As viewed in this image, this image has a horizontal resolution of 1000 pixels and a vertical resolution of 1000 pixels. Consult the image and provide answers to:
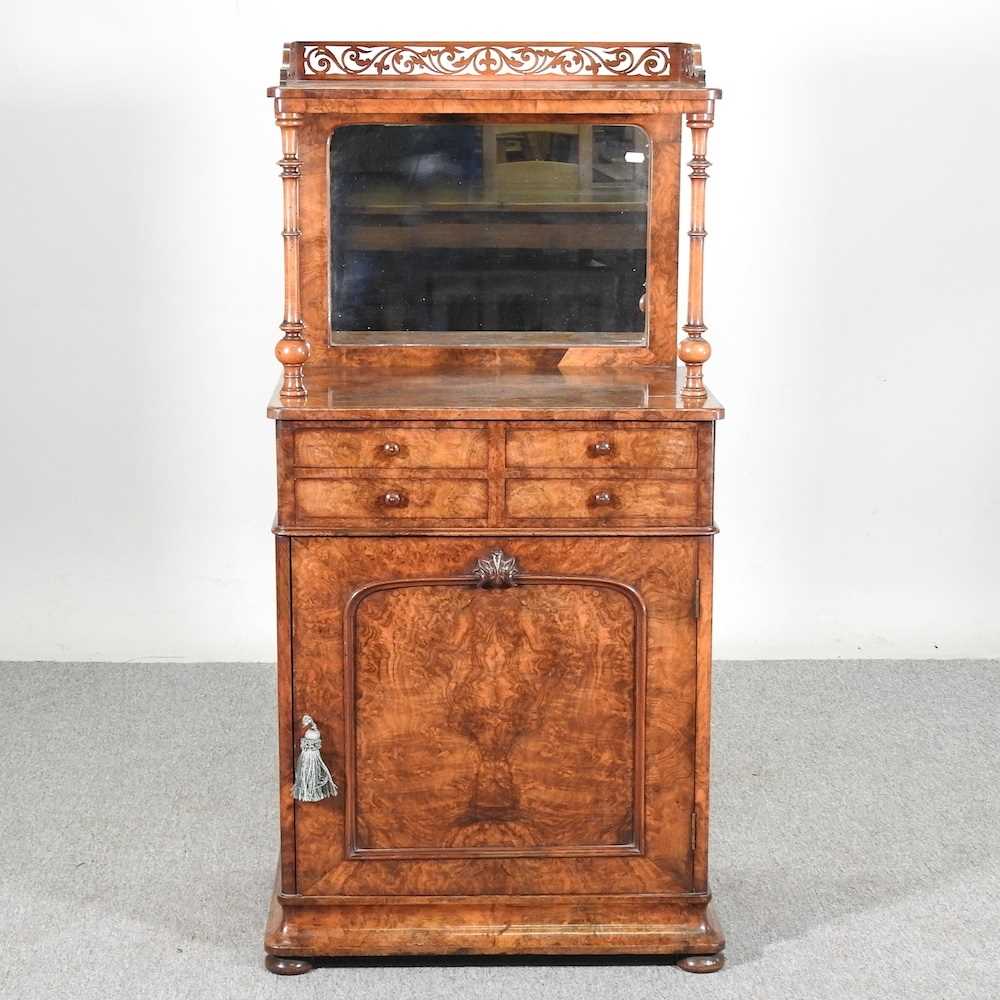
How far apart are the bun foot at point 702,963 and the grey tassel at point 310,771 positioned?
725mm

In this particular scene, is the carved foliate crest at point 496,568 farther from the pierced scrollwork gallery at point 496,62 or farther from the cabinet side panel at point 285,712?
the pierced scrollwork gallery at point 496,62

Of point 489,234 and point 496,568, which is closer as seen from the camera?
point 496,568

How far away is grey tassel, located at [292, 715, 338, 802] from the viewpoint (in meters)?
2.99

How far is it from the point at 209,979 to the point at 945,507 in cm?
263

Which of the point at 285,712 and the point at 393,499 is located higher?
the point at 393,499

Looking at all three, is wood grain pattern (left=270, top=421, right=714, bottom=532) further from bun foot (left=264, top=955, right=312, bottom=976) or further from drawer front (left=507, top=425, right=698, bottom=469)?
bun foot (left=264, top=955, right=312, bottom=976)

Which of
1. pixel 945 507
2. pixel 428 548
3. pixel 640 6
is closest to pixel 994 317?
pixel 945 507

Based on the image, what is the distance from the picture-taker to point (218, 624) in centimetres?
475

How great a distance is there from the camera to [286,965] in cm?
306

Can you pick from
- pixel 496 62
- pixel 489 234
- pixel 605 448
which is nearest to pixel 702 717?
A: pixel 605 448

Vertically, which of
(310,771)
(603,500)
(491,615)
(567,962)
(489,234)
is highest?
(489,234)

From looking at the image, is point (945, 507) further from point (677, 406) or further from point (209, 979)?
point (209, 979)

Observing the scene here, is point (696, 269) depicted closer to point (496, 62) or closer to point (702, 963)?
point (496, 62)

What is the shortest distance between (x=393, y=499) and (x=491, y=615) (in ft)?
0.91
